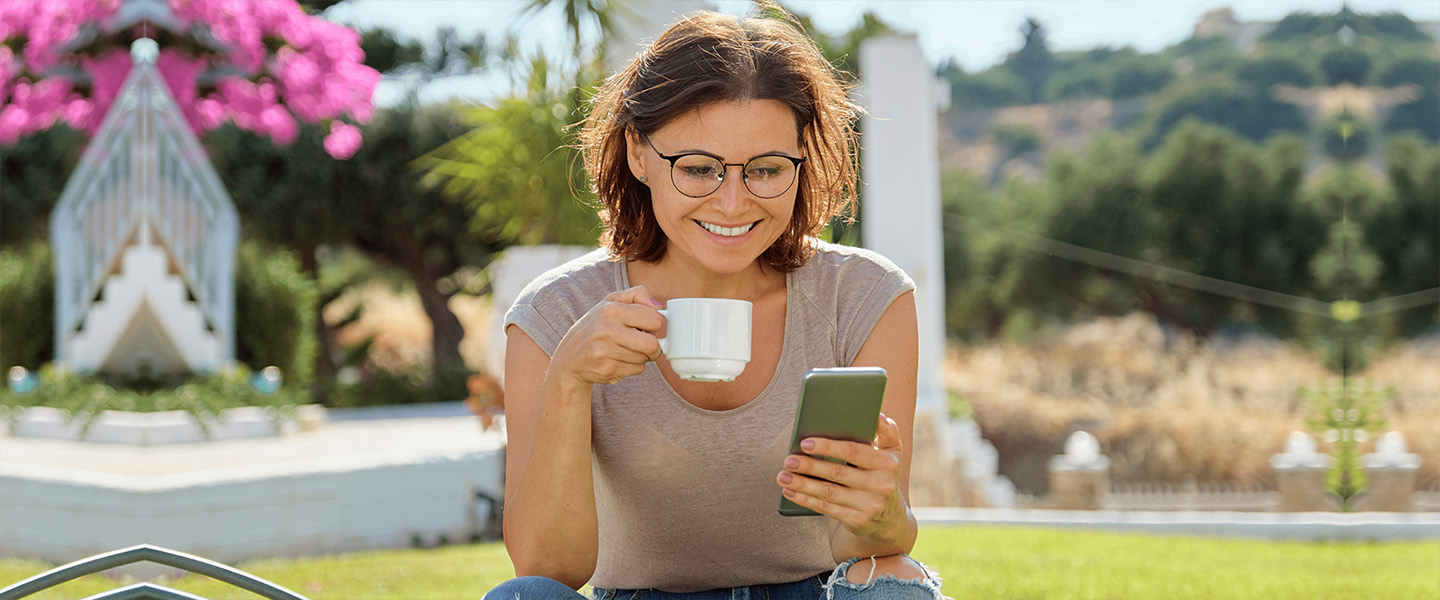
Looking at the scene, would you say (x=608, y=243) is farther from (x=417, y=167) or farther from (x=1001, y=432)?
(x=1001, y=432)

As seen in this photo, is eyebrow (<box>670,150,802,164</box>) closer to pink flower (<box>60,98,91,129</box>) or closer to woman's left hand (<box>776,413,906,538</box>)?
woman's left hand (<box>776,413,906,538</box>)

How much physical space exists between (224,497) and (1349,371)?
200 inches

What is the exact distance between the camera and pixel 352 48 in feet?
27.4

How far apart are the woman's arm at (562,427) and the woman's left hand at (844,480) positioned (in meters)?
0.24

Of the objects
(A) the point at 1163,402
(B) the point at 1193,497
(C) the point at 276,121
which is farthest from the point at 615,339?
(A) the point at 1163,402

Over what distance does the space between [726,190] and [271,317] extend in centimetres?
878

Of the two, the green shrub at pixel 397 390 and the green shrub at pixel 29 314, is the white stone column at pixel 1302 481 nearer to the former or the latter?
the green shrub at pixel 397 390

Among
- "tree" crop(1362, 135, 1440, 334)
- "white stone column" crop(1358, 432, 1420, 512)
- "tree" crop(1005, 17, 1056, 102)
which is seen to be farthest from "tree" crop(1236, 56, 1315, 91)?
"white stone column" crop(1358, 432, 1420, 512)

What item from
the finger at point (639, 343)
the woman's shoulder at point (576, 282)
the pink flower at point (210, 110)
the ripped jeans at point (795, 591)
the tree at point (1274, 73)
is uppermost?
the tree at point (1274, 73)

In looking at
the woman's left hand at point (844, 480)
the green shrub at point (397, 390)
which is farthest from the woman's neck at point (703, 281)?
the green shrub at point (397, 390)

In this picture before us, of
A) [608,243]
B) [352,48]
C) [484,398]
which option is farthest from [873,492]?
[352,48]

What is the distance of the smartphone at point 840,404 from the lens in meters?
1.33

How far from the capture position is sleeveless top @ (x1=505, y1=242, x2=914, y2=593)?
1.73m

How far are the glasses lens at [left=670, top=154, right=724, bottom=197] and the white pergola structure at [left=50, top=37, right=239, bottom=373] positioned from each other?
21.1ft
